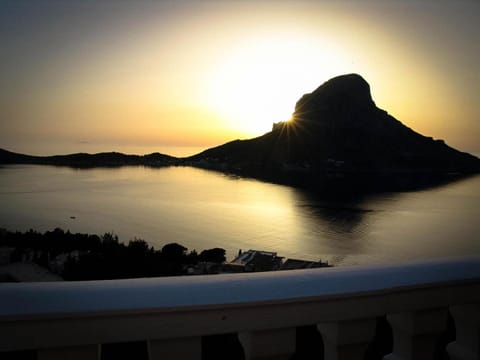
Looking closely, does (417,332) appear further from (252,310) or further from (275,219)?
(275,219)

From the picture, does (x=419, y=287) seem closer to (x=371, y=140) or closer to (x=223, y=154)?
(x=371, y=140)

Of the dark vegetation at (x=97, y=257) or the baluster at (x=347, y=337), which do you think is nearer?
the baluster at (x=347, y=337)

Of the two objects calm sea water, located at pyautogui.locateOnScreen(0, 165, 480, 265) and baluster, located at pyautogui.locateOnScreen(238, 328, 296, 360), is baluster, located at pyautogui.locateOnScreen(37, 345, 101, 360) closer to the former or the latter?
baluster, located at pyautogui.locateOnScreen(238, 328, 296, 360)

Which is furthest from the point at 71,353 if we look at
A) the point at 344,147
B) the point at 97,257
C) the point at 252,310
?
the point at 344,147

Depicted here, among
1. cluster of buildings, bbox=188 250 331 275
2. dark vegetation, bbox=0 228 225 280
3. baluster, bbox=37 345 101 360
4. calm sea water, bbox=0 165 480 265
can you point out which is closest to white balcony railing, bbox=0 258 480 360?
baluster, bbox=37 345 101 360

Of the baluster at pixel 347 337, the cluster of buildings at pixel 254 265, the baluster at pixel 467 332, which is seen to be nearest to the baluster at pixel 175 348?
the baluster at pixel 347 337

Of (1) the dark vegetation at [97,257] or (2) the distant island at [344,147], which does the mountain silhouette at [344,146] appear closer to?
(2) the distant island at [344,147]
